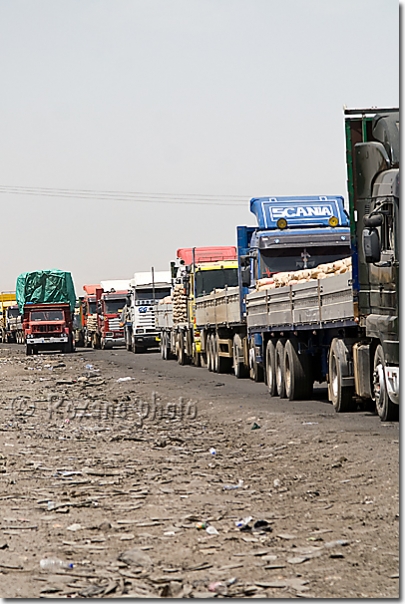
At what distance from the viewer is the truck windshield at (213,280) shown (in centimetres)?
3103

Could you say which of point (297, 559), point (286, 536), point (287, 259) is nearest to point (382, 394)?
point (286, 536)

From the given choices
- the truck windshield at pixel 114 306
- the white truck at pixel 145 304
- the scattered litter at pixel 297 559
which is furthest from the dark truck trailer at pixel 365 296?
the truck windshield at pixel 114 306

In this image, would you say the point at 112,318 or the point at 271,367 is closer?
the point at 271,367

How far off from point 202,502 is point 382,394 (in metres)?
5.04

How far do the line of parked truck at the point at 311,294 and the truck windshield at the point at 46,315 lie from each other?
177 inches

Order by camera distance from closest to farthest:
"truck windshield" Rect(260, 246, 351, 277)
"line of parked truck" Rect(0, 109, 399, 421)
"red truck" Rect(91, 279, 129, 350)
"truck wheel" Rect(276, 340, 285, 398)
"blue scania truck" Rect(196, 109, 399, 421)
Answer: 1. "blue scania truck" Rect(196, 109, 399, 421)
2. "line of parked truck" Rect(0, 109, 399, 421)
3. "truck wheel" Rect(276, 340, 285, 398)
4. "truck windshield" Rect(260, 246, 351, 277)
5. "red truck" Rect(91, 279, 129, 350)

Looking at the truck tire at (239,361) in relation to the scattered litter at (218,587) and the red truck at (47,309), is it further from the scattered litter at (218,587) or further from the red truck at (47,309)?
the red truck at (47,309)

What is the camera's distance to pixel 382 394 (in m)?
13.5

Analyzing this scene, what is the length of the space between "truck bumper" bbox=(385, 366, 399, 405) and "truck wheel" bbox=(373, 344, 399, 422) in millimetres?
268

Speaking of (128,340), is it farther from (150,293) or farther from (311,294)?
(311,294)

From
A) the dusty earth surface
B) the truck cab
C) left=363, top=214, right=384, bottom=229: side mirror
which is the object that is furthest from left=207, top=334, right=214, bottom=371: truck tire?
left=363, top=214, right=384, bottom=229: side mirror

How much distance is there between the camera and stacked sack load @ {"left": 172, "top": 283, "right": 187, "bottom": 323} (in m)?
33.5

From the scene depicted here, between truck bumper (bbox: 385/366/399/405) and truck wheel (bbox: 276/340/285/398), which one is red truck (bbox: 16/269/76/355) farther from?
truck bumper (bbox: 385/366/399/405)

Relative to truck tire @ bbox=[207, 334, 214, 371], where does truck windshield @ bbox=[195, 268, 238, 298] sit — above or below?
→ above
